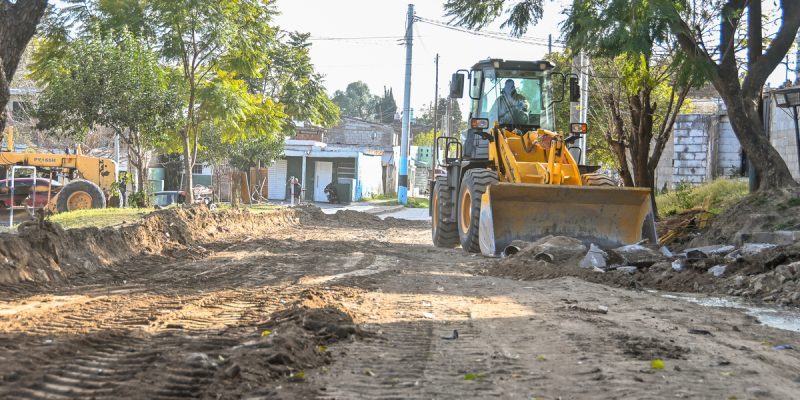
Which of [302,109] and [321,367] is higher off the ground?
[302,109]

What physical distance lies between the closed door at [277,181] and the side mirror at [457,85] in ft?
124

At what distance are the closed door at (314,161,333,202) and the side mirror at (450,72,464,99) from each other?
36.5 meters

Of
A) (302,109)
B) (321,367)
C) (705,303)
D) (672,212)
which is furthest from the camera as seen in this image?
(302,109)

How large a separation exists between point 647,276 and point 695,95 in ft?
124

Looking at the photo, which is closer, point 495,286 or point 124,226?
point 495,286

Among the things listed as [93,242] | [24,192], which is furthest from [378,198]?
[93,242]

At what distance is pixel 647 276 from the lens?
10.2 m

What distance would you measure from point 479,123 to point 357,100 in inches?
4261

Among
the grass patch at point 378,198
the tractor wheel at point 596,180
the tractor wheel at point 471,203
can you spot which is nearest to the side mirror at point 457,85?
the tractor wheel at point 471,203

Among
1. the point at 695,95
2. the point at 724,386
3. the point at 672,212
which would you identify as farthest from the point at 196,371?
the point at 695,95

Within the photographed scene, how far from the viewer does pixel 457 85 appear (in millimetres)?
14750

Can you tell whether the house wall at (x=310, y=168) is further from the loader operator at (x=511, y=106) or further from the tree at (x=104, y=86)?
the loader operator at (x=511, y=106)

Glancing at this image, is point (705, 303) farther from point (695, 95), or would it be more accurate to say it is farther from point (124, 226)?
point (695, 95)

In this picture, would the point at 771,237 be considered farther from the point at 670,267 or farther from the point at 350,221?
the point at 350,221
